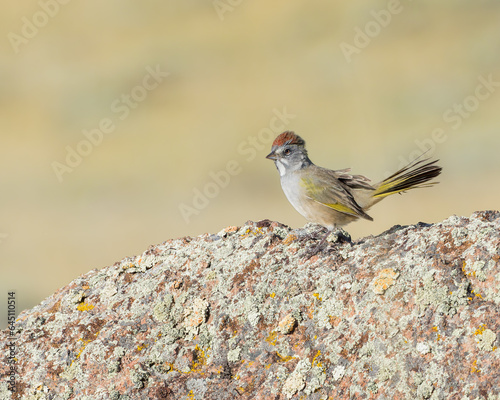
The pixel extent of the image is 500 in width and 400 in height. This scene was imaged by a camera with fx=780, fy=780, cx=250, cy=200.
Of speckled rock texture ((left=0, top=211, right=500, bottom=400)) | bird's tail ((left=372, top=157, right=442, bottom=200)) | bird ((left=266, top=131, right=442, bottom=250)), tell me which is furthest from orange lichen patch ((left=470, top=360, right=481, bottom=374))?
bird ((left=266, top=131, right=442, bottom=250))

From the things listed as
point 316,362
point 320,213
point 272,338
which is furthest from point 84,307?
point 320,213

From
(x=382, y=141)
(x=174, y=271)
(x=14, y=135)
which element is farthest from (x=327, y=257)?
(x=14, y=135)

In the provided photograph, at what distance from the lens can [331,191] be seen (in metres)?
6.26

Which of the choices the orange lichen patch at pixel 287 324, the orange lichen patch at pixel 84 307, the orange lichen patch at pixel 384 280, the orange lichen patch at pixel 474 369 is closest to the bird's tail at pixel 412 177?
the orange lichen patch at pixel 384 280

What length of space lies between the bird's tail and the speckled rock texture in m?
0.93

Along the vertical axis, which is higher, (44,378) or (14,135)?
(14,135)

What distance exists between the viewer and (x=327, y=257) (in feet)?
15.4

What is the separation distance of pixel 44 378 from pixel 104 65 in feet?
104

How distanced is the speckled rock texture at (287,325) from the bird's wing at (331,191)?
3.03ft

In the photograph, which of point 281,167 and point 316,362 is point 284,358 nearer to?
point 316,362

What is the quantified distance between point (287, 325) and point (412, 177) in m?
1.89

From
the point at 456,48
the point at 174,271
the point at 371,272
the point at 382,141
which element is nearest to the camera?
the point at 371,272

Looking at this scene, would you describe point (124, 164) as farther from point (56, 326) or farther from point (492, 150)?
point (56, 326)

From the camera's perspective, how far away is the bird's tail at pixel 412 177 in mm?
5652
